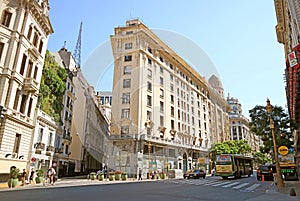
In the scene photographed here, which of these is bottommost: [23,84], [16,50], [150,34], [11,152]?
[11,152]

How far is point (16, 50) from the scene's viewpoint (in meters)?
→ 21.8

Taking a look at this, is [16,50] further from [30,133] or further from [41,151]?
[41,151]

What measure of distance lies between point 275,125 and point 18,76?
24.1 m

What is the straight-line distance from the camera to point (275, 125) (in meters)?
22.1

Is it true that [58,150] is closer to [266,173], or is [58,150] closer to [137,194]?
[137,194]

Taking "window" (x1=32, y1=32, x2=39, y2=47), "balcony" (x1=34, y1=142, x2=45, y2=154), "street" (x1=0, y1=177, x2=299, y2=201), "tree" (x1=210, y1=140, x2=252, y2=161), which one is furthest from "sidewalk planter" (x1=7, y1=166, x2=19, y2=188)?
"tree" (x1=210, y1=140, x2=252, y2=161)

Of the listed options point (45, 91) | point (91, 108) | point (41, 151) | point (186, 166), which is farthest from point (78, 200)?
point (186, 166)

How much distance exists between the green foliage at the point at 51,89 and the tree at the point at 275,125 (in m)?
22.6

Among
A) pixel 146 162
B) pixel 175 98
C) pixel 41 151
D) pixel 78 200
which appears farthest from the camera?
pixel 175 98

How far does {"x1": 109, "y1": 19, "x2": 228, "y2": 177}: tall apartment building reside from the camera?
123 ft

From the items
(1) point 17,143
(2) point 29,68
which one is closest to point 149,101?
(2) point 29,68

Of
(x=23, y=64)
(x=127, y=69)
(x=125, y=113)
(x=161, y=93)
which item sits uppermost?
(x=127, y=69)

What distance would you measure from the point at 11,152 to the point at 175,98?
28143mm

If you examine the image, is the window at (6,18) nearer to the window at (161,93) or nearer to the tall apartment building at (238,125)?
the window at (161,93)
